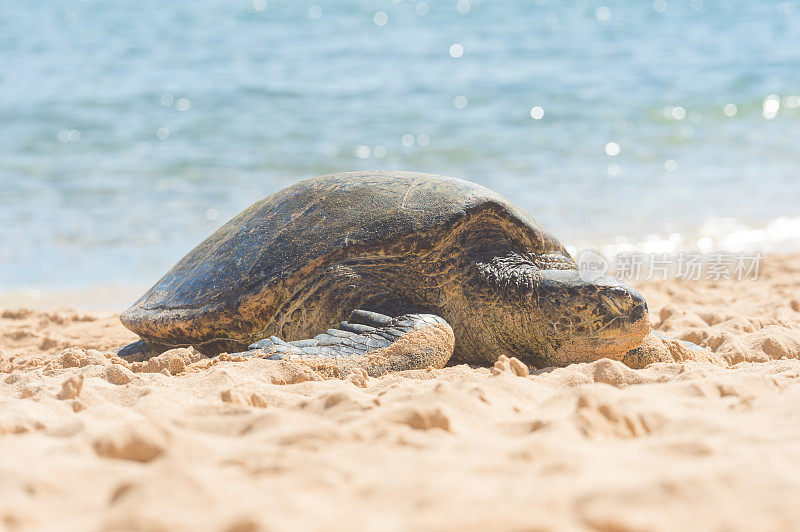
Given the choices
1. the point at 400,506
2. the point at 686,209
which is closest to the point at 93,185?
the point at 686,209

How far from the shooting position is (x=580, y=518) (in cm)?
134

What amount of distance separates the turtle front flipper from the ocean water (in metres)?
3.15

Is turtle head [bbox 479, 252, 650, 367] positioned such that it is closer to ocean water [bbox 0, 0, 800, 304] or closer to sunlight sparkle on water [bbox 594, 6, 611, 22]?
ocean water [bbox 0, 0, 800, 304]

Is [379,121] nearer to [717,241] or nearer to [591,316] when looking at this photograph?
[717,241]

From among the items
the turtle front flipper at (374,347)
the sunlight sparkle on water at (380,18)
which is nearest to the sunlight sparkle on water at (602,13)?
the sunlight sparkle on water at (380,18)

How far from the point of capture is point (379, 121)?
35.6ft

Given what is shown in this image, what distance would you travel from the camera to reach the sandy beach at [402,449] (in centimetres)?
140

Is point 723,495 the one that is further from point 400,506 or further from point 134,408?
point 134,408

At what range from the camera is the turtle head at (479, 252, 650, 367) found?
3.11m

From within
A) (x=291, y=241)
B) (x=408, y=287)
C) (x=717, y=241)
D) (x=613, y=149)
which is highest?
(x=613, y=149)

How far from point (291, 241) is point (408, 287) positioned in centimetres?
58

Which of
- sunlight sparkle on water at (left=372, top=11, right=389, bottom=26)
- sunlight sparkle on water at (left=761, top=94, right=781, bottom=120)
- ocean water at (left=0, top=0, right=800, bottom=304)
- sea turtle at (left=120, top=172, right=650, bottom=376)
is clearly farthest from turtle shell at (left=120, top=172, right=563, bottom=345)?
sunlight sparkle on water at (left=372, top=11, right=389, bottom=26)

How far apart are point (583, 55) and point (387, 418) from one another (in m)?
14.0

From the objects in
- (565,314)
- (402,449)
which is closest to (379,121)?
(565,314)
